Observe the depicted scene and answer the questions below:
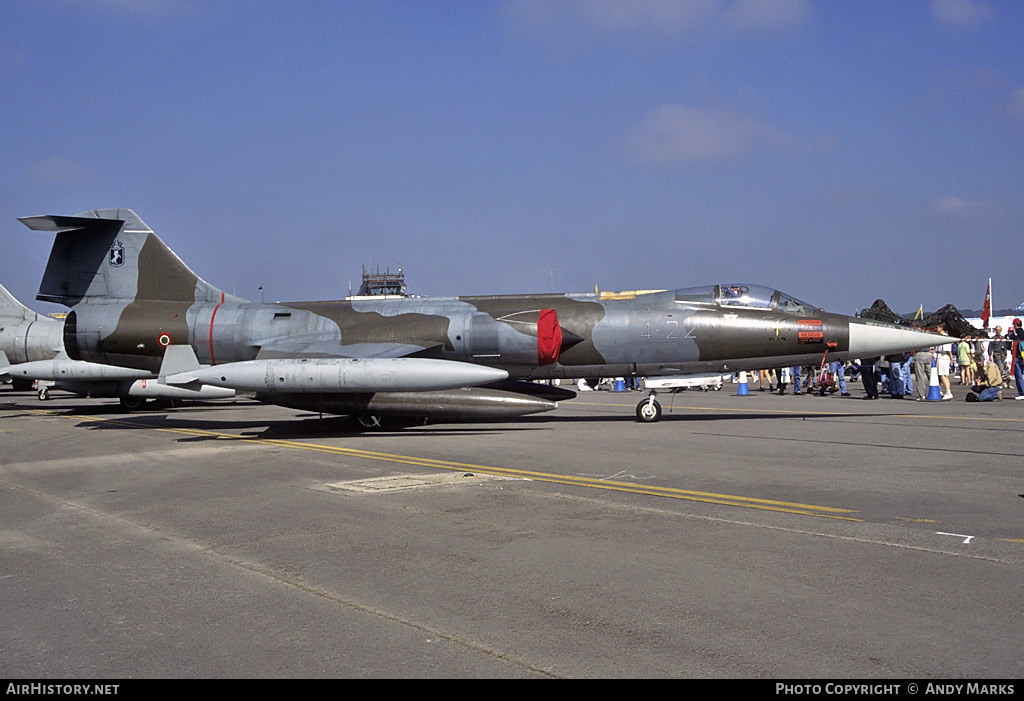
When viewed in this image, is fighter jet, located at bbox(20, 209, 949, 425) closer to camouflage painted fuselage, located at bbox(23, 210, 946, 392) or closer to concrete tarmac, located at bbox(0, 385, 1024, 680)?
camouflage painted fuselage, located at bbox(23, 210, 946, 392)

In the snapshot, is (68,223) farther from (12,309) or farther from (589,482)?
(589,482)

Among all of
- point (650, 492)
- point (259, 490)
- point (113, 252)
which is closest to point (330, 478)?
point (259, 490)

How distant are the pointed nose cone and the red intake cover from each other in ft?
17.4

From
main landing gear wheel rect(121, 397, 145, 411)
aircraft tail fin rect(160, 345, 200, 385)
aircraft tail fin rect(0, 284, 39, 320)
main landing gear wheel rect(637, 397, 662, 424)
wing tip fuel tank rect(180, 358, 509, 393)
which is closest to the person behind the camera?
wing tip fuel tank rect(180, 358, 509, 393)

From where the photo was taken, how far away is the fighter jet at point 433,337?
47.1ft

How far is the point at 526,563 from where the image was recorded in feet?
18.8

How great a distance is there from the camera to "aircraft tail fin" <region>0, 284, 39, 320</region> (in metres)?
25.6

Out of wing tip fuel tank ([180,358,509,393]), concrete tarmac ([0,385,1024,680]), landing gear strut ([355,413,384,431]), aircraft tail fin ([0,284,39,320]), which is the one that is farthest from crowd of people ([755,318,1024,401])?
aircraft tail fin ([0,284,39,320])

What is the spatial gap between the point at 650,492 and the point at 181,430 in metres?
11.8

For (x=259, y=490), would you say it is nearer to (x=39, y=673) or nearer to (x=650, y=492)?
(x=650, y=492)

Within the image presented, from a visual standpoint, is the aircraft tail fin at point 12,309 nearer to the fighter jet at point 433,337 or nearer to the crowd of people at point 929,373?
the fighter jet at point 433,337

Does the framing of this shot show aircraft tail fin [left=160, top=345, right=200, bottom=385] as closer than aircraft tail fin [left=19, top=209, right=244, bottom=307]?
Yes

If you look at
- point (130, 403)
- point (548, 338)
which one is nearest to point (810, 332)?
point (548, 338)
